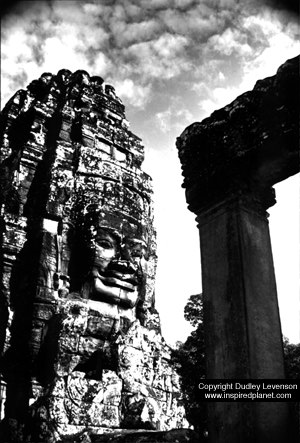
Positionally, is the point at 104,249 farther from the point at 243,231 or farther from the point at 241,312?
the point at 241,312

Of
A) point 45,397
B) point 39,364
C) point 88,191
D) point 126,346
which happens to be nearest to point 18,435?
point 45,397

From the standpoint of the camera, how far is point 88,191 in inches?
423

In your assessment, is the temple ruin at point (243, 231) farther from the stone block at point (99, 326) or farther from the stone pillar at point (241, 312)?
the stone block at point (99, 326)

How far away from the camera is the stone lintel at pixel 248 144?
12.1 feet

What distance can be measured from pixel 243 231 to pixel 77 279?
688 cm

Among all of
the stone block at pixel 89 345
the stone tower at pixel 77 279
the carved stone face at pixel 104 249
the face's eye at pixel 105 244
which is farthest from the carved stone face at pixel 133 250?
the stone block at pixel 89 345

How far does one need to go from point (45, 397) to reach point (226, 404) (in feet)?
17.0

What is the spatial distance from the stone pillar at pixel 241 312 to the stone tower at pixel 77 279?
12.7 feet

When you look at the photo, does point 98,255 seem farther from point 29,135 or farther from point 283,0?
point 283,0

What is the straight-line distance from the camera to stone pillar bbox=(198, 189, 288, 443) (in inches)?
123

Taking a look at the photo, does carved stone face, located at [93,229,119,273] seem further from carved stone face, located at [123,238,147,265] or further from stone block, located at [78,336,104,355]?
stone block, located at [78,336,104,355]

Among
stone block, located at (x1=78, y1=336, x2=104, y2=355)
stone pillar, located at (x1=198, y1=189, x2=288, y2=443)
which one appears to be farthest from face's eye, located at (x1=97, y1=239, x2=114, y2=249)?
stone pillar, located at (x1=198, y1=189, x2=288, y2=443)

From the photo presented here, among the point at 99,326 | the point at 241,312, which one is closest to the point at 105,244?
the point at 99,326

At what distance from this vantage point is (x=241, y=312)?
333 cm
